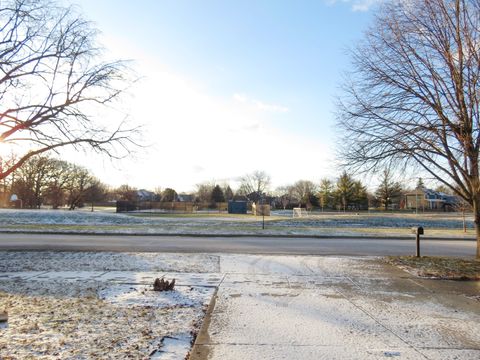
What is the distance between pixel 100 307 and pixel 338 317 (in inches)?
152

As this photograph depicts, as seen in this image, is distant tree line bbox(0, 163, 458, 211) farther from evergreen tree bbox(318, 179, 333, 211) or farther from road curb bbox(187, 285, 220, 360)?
Result: road curb bbox(187, 285, 220, 360)

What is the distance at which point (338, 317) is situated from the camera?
20.3ft

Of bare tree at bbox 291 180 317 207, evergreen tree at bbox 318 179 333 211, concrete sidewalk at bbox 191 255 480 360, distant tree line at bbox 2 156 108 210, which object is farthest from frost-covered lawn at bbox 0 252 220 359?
bare tree at bbox 291 180 317 207

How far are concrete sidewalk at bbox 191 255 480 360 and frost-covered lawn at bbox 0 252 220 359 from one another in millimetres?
448

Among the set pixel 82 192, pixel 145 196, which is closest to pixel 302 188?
pixel 145 196

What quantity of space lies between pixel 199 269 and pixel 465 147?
301 inches

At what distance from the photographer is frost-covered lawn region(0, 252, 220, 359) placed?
4.56 meters

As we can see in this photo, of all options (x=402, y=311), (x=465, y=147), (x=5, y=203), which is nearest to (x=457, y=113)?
(x=465, y=147)

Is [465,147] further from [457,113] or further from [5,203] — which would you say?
[5,203]

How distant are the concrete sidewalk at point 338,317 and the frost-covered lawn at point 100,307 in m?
0.45

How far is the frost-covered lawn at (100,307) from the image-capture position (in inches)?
180

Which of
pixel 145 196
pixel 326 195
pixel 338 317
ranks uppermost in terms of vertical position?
pixel 145 196

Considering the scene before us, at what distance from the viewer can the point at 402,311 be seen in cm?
667

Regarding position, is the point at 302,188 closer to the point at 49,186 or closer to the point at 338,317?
the point at 49,186
